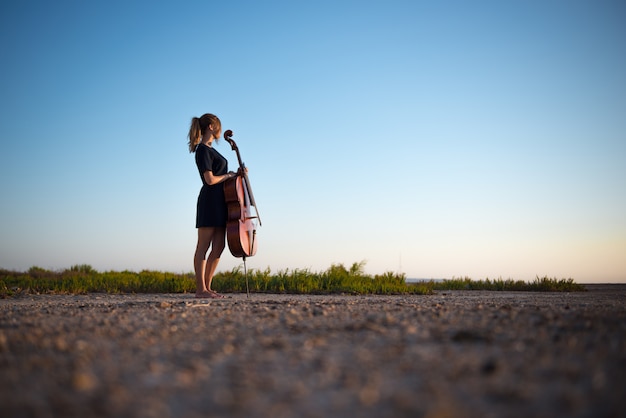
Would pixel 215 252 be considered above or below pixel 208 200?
below

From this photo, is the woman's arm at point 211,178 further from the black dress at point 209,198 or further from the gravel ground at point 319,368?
the gravel ground at point 319,368

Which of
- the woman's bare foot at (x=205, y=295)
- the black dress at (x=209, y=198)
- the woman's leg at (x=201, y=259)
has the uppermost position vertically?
the black dress at (x=209, y=198)

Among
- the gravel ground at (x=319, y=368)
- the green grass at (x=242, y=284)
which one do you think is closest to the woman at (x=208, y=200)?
the green grass at (x=242, y=284)

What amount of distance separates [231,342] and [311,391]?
0.94 m

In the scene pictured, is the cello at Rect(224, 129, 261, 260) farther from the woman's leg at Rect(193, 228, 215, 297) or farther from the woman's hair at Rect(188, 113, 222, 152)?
the woman's hair at Rect(188, 113, 222, 152)

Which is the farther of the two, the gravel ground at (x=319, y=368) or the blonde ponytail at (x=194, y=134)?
the blonde ponytail at (x=194, y=134)

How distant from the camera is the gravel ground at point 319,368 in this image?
1.67 metres

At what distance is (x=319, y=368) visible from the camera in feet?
6.92

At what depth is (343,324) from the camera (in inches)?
126

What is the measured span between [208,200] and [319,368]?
505 centimetres

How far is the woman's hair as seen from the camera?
6988mm

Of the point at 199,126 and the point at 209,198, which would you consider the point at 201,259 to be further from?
the point at 199,126

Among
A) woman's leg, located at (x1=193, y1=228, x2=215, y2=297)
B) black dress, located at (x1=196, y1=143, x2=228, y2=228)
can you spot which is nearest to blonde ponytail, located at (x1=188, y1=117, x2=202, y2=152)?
black dress, located at (x1=196, y1=143, x2=228, y2=228)

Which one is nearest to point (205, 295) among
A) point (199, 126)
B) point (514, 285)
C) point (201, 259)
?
point (201, 259)
